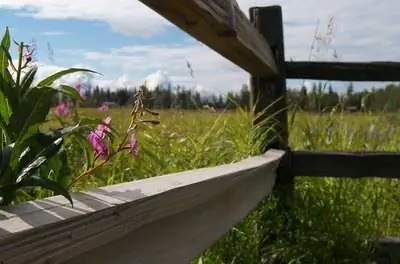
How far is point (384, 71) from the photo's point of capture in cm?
411

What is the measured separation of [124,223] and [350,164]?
114 inches

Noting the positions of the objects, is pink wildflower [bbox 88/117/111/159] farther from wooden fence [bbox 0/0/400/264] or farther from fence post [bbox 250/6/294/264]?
fence post [bbox 250/6/294/264]

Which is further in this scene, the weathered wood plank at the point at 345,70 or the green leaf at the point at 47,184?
the weathered wood plank at the point at 345,70

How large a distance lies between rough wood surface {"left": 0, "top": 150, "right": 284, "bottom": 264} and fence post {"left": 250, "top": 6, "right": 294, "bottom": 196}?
183 cm

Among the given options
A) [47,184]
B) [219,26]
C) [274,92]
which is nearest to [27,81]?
[47,184]

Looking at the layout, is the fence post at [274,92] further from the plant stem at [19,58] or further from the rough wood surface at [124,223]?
the plant stem at [19,58]

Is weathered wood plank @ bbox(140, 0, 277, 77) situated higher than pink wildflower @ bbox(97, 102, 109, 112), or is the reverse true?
weathered wood plank @ bbox(140, 0, 277, 77)

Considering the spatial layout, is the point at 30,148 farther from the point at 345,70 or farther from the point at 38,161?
the point at 345,70

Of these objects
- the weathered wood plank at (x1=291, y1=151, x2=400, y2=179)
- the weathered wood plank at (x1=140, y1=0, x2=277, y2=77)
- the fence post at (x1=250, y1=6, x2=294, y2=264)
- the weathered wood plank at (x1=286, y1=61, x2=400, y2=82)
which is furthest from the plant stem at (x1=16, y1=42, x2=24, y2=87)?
the weathered wood plank at (x1=286, y1=61, x2=400, y2=82)

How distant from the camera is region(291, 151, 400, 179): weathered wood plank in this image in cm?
391

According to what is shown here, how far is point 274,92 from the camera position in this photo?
4.00 m

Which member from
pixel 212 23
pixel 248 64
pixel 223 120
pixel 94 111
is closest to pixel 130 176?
pixel 94 111

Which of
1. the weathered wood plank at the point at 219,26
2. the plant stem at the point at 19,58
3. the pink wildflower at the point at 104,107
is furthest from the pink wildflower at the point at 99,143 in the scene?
the pink wildflower at the point at 104,107

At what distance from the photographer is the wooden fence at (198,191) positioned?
940 millimetres
